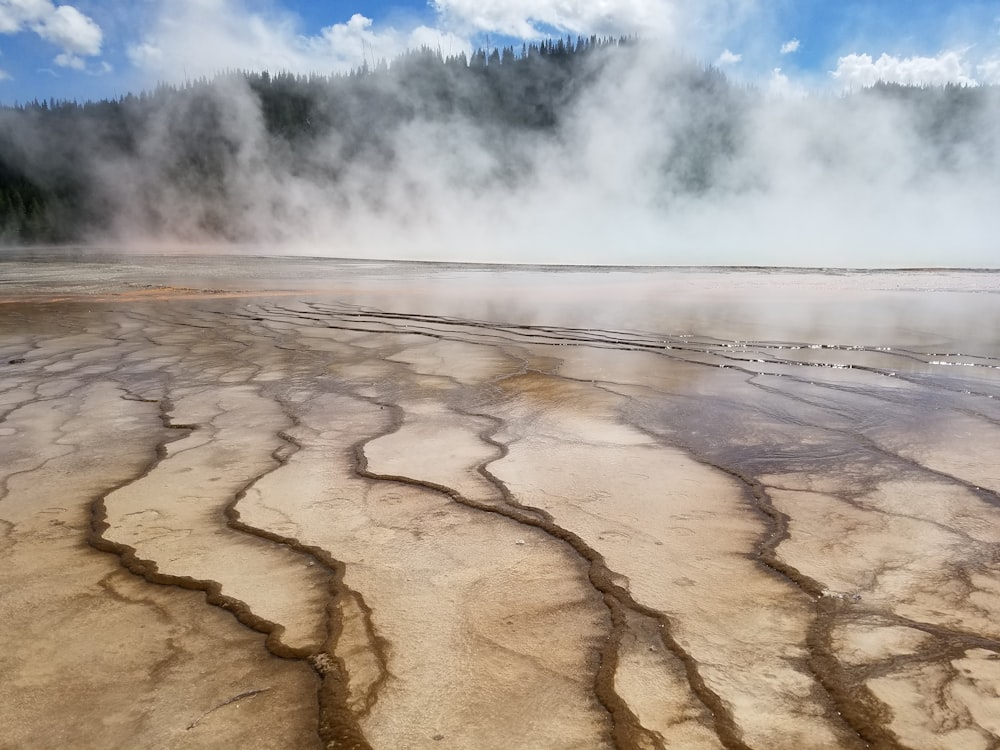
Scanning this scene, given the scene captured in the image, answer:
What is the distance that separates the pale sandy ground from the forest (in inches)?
1335

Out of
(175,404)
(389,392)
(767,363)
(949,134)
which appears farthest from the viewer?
(949,134)

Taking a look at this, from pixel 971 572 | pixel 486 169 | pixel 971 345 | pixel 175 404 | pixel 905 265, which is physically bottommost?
pixel 175 404

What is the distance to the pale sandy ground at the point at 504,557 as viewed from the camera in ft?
3.31

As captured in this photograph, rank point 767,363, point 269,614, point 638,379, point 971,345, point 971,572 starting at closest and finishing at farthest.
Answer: point 269,614 < point 971,572 < point 638,379 < point 767,363 < point 971,345

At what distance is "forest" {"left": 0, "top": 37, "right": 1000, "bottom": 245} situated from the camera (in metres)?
38.0

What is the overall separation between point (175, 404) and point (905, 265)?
A: 51.5 feet

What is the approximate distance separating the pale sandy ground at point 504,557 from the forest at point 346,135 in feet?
111

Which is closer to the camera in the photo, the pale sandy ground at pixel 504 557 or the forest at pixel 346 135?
the pale sandy ground at pixel 504 557

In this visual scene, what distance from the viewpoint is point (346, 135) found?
47.9 meters

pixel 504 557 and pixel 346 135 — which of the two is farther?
pixel 346 135

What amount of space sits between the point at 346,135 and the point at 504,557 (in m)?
50.9

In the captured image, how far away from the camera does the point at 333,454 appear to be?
86.3 inches

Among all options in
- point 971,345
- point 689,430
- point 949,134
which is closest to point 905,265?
point 971,345

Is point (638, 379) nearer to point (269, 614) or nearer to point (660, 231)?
point (269, 614)
